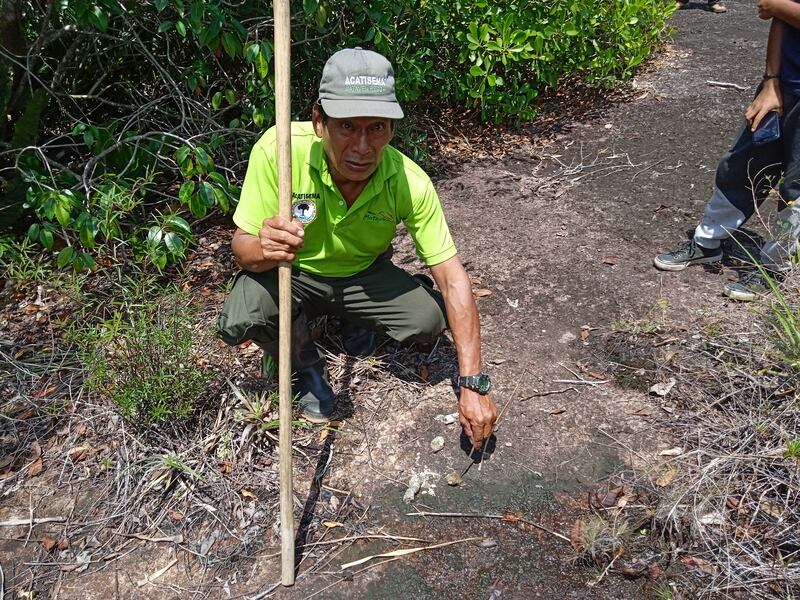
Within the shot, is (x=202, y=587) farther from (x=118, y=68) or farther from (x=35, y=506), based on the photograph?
(x=118, y=68)

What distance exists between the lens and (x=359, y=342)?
310 centimetres

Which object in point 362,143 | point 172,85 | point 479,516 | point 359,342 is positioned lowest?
point 479,516

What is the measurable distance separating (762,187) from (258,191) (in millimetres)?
2791

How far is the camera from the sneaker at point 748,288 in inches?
122

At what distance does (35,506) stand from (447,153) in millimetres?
3914

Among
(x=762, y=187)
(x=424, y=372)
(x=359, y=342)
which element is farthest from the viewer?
(x=762, y=187)

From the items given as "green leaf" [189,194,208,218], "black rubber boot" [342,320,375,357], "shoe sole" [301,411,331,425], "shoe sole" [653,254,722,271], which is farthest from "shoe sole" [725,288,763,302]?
"green leaf" [189,194,208,218]

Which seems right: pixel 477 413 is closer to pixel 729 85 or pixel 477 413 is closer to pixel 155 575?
pixel 155 575

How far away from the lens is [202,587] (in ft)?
6.93

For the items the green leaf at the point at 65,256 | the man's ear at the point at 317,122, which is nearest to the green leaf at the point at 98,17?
the green leaf at the point at 65,256

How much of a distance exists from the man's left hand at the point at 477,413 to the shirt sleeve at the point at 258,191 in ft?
3.50

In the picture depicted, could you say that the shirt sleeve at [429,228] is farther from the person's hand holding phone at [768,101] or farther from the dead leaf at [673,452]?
the person's hand holding phone at [768,101]

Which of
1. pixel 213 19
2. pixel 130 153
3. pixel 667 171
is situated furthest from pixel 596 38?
pixel 130 153

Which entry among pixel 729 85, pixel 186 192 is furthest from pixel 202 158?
pixel 729 85
